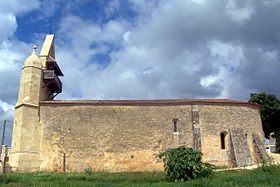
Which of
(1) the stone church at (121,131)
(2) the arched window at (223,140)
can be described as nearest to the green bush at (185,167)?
(1) the stone church at (121,131)

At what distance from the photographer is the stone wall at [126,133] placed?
28422mm

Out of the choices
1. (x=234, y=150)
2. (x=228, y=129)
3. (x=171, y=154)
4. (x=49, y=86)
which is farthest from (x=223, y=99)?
(x=49, y=86)

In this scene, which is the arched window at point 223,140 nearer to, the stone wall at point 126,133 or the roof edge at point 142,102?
the stone wall at point 126,133

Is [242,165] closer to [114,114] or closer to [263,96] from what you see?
[114,114]

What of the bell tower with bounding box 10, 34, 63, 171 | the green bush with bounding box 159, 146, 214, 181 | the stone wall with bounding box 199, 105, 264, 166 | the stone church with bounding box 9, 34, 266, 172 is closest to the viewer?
the green bush with bounding box 159, 146, 214, 181

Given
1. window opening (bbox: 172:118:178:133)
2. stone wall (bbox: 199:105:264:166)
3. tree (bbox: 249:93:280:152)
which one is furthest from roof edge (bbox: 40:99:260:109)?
tree (bbox: 249:93:280:152)

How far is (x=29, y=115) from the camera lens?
28.8 m

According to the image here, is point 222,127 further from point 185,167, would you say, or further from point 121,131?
point 185,167

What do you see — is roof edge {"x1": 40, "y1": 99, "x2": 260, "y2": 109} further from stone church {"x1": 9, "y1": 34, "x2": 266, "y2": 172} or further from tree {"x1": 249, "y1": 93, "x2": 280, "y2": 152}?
tree {"x1": 249, "y1": 93, "x2": 280, "y2": 152}

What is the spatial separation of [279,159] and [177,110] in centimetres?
998

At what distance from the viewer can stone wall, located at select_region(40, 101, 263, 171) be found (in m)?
28.4

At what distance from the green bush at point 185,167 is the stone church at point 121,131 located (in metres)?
8.09

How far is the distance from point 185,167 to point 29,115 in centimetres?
1499

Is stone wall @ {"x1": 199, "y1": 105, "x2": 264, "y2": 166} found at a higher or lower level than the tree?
lower
